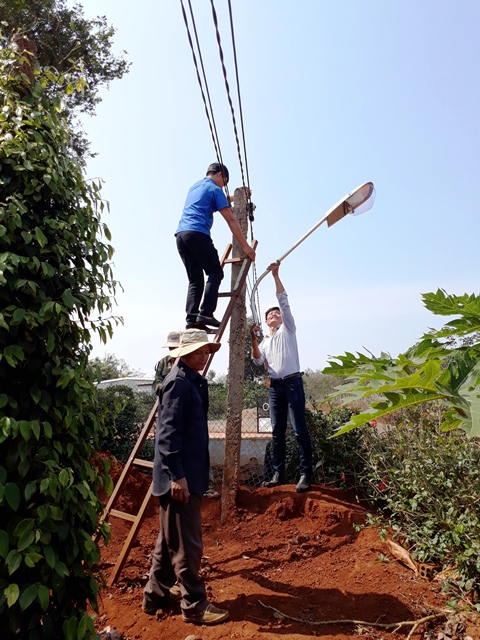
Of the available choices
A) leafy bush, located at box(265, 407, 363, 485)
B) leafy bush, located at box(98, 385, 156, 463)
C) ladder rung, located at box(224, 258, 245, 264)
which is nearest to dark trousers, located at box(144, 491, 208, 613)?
leafy bush, located at box(265, 407, 363, 485)

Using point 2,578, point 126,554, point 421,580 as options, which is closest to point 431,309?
point 2,578

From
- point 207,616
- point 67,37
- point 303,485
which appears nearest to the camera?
point 207,616

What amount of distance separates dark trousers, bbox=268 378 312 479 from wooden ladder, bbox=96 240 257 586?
113 cm

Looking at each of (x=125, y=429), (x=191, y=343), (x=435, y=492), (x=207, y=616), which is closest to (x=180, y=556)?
(x=207, y=616)

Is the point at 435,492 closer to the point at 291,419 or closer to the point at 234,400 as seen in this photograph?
the point at 291,419

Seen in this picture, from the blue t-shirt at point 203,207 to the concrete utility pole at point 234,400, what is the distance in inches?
34.7

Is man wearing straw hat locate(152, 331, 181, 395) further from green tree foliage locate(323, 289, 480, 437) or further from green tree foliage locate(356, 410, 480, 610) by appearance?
green tree foliage locate(323, 289, 480, 437)

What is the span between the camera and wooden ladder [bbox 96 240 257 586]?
4.37 meters

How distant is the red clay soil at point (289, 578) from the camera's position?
339 centimetres

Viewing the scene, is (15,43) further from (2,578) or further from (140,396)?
(140,396)

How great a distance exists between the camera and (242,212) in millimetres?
6465

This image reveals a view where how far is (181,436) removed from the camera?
3.66 m

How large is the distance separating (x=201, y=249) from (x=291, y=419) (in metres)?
2.30

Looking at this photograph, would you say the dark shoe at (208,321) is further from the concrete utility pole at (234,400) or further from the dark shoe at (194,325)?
the concrete utility pole at (234,400)
